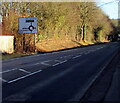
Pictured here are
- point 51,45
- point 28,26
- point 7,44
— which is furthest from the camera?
point 51,45

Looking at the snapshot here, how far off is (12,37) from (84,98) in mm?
Result: 28332

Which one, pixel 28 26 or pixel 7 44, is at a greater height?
pixel 28 26

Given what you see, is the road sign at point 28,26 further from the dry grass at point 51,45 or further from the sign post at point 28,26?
the dry grass at point 51,45

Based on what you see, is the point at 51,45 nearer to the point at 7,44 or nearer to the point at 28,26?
the point at 28,26

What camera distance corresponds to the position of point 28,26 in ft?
124

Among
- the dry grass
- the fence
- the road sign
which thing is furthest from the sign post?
the dry grass

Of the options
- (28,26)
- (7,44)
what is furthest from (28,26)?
(7,44)

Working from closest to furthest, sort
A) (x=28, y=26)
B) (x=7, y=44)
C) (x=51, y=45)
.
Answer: (x=7, y=44), (x=28, y=26), (x=51, y=45)

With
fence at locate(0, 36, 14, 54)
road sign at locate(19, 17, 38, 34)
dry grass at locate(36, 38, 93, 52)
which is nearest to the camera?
fence at locate(0, 36, 14, 54)

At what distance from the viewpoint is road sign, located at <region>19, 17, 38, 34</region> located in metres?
37.0

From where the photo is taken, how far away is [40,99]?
852 cm

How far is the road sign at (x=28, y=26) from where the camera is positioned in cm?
3697

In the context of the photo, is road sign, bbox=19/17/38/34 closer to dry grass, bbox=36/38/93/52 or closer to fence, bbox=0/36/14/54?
fence, bbox=0/36/14/54

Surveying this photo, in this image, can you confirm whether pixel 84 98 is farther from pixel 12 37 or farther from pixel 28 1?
pixel 28 1
